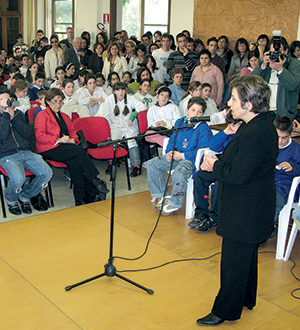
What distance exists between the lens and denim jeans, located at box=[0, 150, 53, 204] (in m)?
3.48

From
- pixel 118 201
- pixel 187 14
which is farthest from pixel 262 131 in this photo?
pixel 187 14

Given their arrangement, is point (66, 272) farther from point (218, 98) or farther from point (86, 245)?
point (218, 98)

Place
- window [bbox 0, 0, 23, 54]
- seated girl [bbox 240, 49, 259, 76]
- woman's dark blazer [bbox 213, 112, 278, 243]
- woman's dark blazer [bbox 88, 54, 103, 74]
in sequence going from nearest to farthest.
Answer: woman's dark blazer [bbox 213, 112, 278, 243] < seated girl [bbox 240, 49, 259, 76] < woman's dark blazer [bbox 88, 54, 103, 74] < window [bbox 0, 0, 23, 54]

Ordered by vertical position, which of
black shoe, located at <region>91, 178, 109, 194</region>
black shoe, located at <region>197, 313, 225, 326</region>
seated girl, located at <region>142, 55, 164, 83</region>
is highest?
seated girl, located at <region>142, 55, 164, 83</region>

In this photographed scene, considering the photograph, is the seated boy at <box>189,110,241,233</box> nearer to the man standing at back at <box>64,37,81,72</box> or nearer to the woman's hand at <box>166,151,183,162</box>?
the woman's hand at <box>166,151,183,162</box>

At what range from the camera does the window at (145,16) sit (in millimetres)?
9508

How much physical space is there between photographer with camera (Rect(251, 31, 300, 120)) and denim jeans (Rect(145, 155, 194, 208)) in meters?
1.06

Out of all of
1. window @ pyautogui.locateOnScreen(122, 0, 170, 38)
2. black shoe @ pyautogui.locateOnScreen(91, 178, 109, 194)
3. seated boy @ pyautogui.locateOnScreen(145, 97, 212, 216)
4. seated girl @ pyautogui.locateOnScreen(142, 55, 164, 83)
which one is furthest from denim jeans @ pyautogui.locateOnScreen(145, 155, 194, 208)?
window @ pyautogui.locateOnScreen(122, 0, 170, 38)

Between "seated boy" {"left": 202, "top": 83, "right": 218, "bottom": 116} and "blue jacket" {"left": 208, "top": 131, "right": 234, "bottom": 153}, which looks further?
"seated boy" {"left": 202, "top": 83, "right": 218, "bottom": 116}

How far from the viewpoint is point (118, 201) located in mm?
3900

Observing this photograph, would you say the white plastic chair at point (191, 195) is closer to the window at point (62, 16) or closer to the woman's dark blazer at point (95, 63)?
the woman's dark blazer at point (95, 63)

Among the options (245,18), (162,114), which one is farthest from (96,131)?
(245,18)

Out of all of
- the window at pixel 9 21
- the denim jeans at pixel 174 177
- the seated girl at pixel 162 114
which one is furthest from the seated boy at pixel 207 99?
the window at pixel 9 21

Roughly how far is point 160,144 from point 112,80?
5.83 feet
